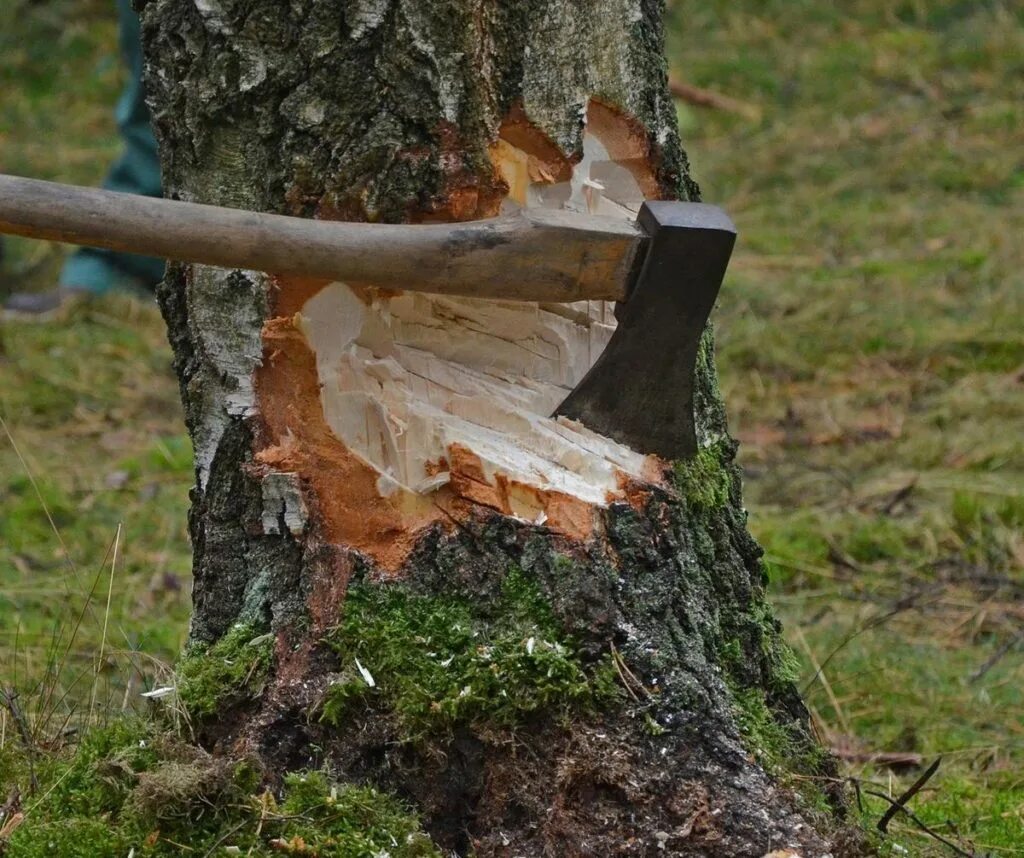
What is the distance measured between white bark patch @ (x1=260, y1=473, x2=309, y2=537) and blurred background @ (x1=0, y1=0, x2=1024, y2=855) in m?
0.34

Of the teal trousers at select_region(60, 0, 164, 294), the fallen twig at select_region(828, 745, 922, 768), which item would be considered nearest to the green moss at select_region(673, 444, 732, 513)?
the fallen twig at select_region(828, 745, 922, 768)

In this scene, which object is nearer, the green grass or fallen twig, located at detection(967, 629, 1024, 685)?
the green grass

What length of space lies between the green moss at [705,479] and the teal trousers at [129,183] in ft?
13.9

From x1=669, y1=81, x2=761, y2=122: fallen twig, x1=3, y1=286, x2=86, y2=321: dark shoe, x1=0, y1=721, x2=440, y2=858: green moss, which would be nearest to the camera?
x1=0, y1=721, x2=440, y2=858: green moss

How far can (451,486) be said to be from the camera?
188 centimetres

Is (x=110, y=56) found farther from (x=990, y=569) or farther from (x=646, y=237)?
(x=646, y=237)

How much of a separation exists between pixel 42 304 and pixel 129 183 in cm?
68

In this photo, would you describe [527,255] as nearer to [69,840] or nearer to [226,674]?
[226,674]

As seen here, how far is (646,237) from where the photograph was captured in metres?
1.83

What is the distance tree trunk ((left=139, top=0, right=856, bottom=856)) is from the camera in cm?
179

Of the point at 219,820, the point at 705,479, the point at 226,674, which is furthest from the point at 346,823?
the point at 705,479

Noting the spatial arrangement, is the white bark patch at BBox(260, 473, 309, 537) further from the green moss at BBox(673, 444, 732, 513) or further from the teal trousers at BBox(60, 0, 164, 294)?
the teal trousers at BBox(60, 0, 164, 294)

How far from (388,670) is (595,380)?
52cm

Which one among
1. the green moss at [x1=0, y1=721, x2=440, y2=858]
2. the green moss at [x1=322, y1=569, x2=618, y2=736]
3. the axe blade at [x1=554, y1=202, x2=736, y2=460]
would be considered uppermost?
the axe blade at [x1=554, y1=202, x2=736, y2=460]
